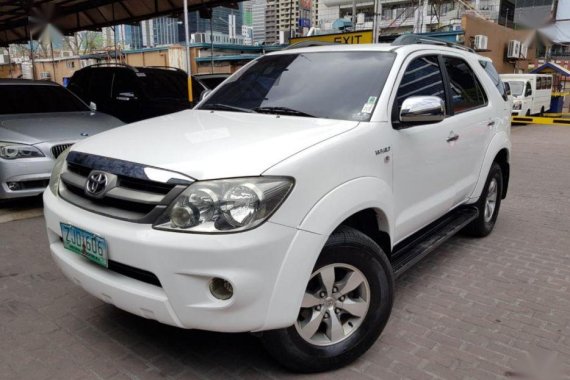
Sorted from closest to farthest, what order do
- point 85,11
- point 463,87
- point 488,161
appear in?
point 463,87 → point 488,161 → point 85,11

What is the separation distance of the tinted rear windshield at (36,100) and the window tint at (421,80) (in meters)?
5.33

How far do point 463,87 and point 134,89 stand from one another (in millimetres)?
6483

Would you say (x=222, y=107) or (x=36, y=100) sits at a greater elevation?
(x=222, y=107)

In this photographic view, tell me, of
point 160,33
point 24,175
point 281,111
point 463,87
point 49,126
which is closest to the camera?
point 281,111

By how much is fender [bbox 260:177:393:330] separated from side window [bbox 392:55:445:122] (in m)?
0.87

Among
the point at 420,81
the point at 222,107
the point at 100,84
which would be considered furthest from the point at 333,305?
the point at 100,84

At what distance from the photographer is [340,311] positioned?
2.60m

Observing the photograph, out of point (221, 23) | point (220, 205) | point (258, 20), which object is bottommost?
point (220, 205)

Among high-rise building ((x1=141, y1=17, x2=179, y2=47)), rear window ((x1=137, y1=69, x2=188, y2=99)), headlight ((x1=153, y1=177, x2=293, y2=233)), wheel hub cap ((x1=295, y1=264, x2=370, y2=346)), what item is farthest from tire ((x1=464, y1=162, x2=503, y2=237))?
high-rise building ((x1=141, y1=17, x2=179, y2=47))

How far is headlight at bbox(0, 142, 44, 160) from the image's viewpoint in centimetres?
525

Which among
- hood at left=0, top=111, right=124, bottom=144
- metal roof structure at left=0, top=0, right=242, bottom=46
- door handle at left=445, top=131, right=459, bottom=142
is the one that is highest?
metal roof structure at left=0, top=0, right=242, bottom=46

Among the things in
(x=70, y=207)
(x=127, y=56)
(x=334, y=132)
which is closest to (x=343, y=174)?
(x=334, y=132)

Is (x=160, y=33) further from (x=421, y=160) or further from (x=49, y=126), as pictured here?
(x=421, y=160)

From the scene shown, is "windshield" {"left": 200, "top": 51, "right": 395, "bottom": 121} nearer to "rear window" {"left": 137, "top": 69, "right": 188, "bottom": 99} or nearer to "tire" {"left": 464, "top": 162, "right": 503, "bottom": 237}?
"tire" {"left": 464, "top": 162, "right": 503, "bottom": 237}
